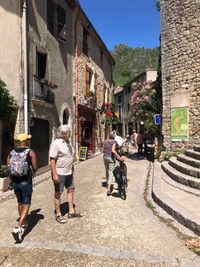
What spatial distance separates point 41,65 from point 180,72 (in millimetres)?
5842

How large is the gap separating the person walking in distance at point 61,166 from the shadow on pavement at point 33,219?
0.42m

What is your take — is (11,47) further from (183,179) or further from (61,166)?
(183,179)

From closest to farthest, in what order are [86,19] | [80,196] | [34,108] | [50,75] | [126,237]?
[126,237]
[80,196]
[34,108]
[50,75]
[86,19]

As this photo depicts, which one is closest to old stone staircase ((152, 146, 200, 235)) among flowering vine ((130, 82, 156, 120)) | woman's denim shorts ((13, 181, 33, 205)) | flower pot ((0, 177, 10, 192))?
woman's denim shorts ((13, 181, 33, 205))

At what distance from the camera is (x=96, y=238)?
16.1 feet

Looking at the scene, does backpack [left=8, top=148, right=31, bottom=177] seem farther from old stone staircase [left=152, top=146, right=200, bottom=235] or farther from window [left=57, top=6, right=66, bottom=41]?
window [left=57, top=6, right=66, bottom=41]

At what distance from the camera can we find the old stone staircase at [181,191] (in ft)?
18.7

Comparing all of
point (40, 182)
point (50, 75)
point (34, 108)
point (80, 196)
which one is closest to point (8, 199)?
point (80, 196)

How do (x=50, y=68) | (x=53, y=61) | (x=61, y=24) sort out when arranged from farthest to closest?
(x=61, y=24) → (x=53, y=61) → (x=50, y=68)

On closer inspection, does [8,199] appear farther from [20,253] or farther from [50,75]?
[50,75]

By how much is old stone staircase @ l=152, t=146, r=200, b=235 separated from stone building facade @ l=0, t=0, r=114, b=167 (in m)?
4.92

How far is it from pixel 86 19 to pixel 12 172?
592 inches

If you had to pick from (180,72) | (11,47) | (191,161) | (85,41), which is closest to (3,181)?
(11,47)

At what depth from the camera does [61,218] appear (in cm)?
571
